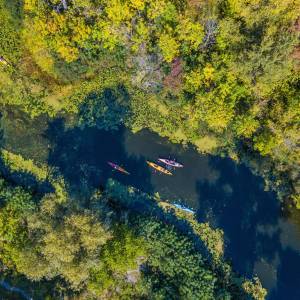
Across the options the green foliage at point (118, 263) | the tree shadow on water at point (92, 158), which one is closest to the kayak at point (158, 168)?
the tree shadow on water at point (92, 158)

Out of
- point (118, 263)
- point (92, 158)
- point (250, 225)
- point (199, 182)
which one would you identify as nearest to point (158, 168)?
point (199, 182)

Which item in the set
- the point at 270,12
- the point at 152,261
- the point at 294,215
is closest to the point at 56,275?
the point at 152,261

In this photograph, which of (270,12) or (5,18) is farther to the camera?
(5,18)

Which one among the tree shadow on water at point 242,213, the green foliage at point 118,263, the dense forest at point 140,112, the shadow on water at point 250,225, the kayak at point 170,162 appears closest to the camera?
the dense forest at point 140,112

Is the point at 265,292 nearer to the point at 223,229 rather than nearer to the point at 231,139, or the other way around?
the point at 223,229

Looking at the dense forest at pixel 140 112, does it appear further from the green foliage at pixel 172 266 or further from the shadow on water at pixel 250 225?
the shadow on water at pixel 250 225

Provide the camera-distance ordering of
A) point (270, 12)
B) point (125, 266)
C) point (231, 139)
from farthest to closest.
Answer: point (231, 139) < point (125, 266) < point (270, 12)

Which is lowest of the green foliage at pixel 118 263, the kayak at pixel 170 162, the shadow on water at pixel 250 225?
the green foliage at pixel 118 263
